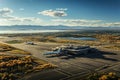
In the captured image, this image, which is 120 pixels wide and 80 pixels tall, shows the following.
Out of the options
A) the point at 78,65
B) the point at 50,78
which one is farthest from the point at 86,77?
the point at 78,65

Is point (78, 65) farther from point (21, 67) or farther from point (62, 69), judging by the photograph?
point (21, 67)

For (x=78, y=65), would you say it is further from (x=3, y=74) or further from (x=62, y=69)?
(x=3, y=74)

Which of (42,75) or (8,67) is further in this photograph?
(8,67)

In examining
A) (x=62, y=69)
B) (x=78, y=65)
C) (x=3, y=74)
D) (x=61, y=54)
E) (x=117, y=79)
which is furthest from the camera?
(x=61, y=54)

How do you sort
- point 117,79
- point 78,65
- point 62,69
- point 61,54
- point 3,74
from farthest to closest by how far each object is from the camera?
point 61,54, point 78,65, point 62,69, point 3,74, point 117,79

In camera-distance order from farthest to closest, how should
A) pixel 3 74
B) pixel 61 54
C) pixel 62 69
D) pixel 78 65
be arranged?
pixel 61 54 < pixel 78 65 < pixel 62 69 < pixel 3 74

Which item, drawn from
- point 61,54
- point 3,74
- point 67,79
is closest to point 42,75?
point 67,79

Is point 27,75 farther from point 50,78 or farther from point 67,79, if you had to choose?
point 67,79

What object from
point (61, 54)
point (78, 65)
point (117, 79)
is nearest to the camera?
point (117, 79)

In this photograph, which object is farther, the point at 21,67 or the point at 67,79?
the point at 21,67
